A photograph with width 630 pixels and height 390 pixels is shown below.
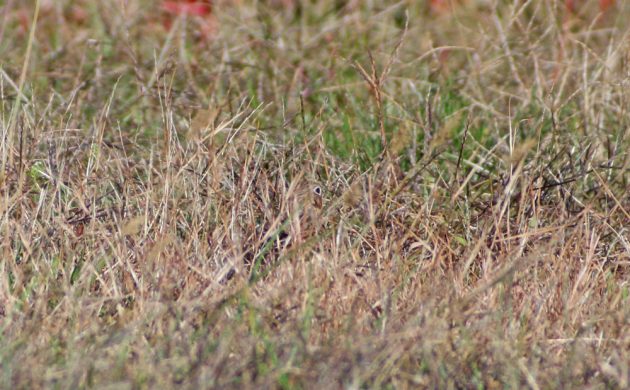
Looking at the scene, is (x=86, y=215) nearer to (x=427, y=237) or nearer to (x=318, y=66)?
(x=427, y=237)

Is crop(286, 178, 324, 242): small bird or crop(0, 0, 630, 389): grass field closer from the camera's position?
crop(0, 0, 630, 389): grass field

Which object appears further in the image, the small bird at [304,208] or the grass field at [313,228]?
the small bird at [304,208]

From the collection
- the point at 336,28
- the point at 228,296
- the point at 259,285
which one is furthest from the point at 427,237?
the point at 336,28

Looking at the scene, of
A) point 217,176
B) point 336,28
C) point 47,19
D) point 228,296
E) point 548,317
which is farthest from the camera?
point 47,19

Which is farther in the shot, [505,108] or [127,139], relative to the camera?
[505,108]

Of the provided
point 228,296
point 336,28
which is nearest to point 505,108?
point 336,28

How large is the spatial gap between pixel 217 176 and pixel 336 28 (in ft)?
5.13

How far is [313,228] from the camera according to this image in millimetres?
2252

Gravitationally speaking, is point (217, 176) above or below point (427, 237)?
above

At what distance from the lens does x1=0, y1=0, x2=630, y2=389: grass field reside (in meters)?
1.74

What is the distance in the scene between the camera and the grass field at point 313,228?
1.74 m

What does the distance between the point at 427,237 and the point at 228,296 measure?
0.67 metres

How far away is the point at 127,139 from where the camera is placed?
8.87 ft

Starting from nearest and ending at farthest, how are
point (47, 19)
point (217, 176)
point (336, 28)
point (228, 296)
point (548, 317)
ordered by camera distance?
point (228, 296)
point (548, 317)
point (217, 176)
point (336, 28)
point (47, 19)
